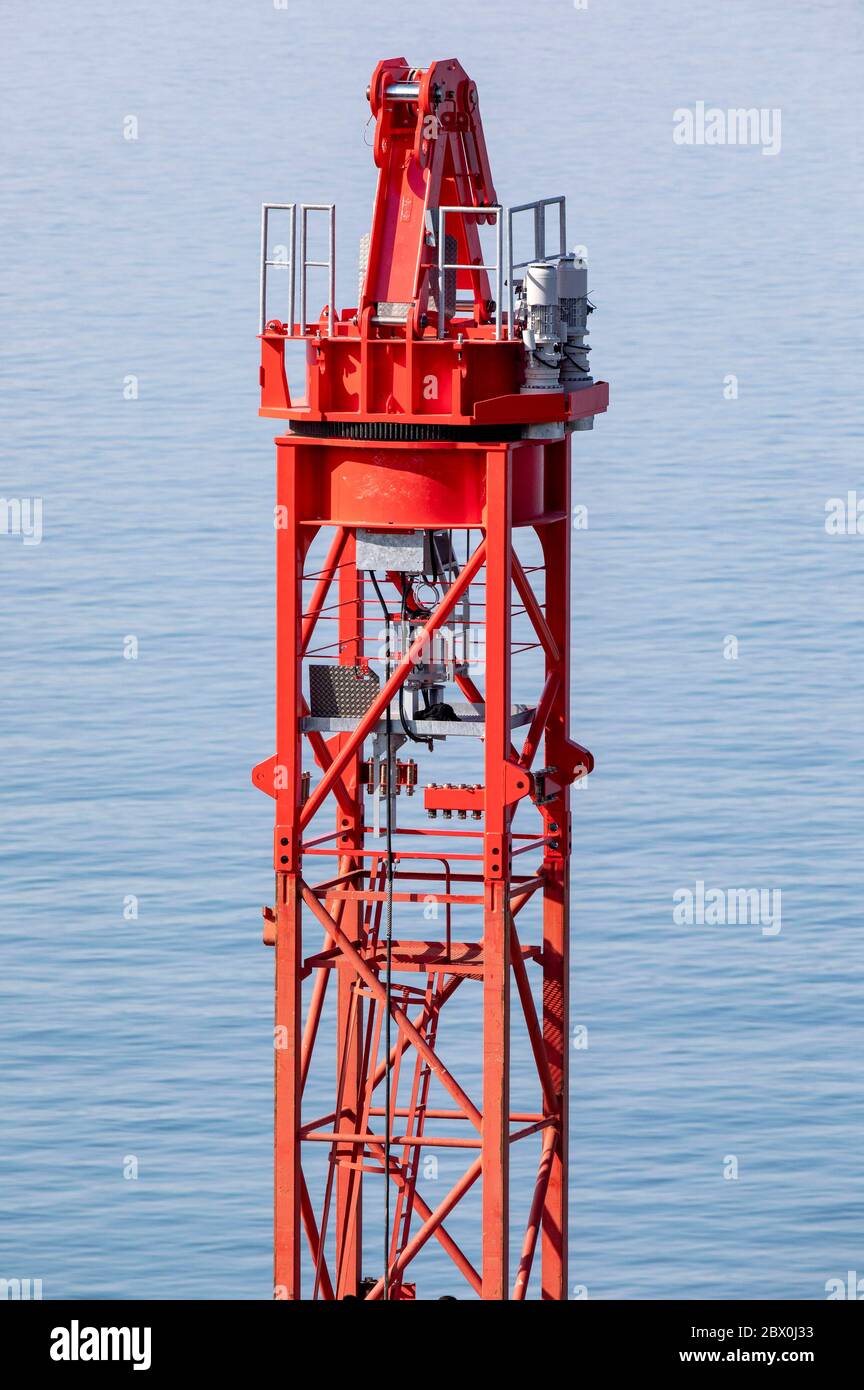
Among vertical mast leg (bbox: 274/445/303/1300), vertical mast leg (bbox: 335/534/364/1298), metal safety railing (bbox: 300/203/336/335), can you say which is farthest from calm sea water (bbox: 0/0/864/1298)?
metal safety railing (bbox: 300/203/336/335)

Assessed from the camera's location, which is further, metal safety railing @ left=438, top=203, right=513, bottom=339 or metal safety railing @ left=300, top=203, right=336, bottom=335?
metal safety railing @ left=300, top=203, right=336, bottom=335

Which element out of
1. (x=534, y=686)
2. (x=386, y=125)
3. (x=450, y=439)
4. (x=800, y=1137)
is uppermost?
(x=386, y=125)

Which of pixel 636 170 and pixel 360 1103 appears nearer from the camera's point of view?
pixel 360 1103

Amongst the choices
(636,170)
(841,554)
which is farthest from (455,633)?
(636,170)

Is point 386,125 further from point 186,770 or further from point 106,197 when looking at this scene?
point 106,197

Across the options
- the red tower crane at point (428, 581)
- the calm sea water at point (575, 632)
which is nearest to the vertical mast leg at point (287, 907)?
the red tower crane at point (428, 581)

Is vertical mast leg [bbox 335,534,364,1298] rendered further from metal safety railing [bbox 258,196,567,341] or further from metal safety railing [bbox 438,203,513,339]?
metal safety railing [bbox 438,203,513,339]

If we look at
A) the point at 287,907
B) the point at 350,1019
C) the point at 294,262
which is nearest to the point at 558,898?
the point at 350,1019

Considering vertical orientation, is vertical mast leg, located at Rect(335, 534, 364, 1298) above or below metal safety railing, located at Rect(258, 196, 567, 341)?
below
